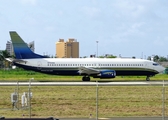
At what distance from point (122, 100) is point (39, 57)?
83.3ft

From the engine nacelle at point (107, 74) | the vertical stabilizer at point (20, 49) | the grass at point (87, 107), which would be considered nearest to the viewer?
the grass at point (87, 107)

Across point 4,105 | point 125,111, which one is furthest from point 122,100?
point 4,105

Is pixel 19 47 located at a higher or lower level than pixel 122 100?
higher

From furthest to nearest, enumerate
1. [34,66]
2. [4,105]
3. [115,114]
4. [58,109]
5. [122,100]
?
1. [34,66]
2. [122,100]
3. [4,105]
4. [58,109]
5. [115,114]

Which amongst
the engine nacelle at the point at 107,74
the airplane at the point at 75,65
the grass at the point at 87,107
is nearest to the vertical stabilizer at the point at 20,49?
the airplane at the point at 75,65

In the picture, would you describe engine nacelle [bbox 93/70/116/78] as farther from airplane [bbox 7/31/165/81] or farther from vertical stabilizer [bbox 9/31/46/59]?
vertical stabilizer [bbox 9/31/46/59]

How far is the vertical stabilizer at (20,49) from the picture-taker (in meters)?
47.5

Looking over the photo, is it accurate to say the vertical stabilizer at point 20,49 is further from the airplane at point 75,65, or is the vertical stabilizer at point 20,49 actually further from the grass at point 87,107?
the grass at point 87,107

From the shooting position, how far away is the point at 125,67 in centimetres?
4784

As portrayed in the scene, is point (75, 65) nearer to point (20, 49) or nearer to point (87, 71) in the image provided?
point (87, 71)

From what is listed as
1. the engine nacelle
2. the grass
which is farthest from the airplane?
the grass

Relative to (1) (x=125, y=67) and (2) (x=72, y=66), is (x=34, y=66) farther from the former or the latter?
(1) (x=125, y=67)

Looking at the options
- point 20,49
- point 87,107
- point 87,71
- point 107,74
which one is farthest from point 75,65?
point 87,107

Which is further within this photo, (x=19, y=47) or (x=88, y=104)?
(x=19, y=47)
